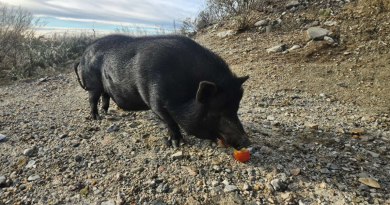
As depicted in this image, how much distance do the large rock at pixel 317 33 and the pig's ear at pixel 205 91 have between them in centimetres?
627

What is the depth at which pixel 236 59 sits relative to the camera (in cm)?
838

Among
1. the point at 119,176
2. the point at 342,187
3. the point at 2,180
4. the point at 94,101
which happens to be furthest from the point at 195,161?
the point at 94,101

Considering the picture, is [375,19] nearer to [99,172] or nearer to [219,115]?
[219,115]

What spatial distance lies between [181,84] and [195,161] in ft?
3.64

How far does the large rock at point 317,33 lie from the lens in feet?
26.2

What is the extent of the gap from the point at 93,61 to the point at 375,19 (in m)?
8.09

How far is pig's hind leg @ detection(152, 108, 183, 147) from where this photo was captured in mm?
3777

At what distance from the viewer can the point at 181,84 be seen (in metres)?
3.38

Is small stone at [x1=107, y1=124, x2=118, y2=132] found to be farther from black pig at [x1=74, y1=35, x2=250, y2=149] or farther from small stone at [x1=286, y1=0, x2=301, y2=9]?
small stone at [x1=286, y1=0, x2=301, y2=9]

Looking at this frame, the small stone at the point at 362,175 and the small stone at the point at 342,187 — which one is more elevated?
the small stone at the point at 362,175

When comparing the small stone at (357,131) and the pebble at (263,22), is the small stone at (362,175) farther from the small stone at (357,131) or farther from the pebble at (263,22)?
the pebble at (263,22)

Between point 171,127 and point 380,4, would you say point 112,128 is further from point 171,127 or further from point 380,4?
point 380,4

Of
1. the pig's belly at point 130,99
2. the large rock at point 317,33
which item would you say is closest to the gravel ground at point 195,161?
the pig's belly at point 130,99

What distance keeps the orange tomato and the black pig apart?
0.20 metres
